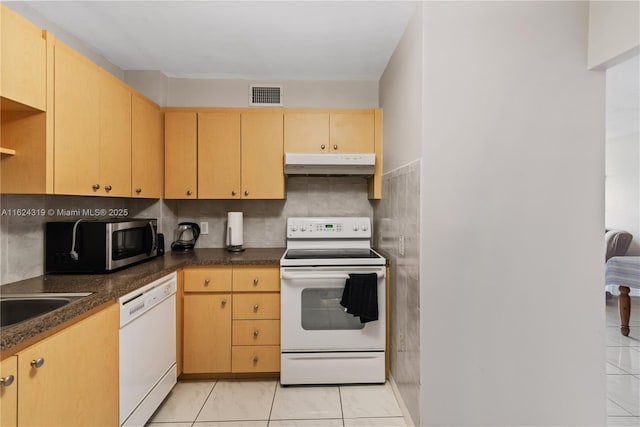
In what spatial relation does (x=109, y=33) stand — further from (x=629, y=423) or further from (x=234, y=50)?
(x=629, y=423)

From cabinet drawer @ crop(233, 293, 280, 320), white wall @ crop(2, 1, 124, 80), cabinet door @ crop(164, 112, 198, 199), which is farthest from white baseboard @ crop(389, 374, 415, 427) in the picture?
white wall @ crop(2, 1, 124, 80)

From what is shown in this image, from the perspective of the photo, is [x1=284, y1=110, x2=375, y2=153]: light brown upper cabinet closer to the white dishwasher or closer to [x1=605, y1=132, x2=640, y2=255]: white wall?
the white dishwasher

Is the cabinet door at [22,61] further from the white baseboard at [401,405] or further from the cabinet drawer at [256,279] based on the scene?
the white baseboard at [401,405]

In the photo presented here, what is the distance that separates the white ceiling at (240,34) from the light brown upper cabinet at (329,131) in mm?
389

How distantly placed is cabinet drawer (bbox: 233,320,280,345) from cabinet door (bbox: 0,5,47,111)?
68.1 inches

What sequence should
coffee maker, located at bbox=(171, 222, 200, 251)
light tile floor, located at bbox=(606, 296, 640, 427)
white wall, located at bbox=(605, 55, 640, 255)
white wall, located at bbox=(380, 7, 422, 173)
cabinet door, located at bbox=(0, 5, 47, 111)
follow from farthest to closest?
white wall, located at bbox=(605, 55, 640, 255) < coffee maker, located at bbox=(171, 222, 200, 251) < light tile floor, located at bbox=(606, 296, 640, 427) < white wall, located at bbox=(380, 7, 422, 173) < cabinet door, located at bbox=(0, 5, 47, 111)

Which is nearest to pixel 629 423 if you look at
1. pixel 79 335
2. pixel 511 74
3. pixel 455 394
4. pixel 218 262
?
pixel 455 394

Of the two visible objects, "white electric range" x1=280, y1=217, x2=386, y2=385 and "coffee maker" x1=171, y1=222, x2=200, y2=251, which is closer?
"white electric range" x1=280, y1=217, x2=386, y2=385

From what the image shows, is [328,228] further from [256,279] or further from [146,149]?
[146,149]

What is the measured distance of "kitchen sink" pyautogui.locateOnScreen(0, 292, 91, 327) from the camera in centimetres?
148

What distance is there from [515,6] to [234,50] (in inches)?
70.8

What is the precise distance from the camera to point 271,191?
9.13 feet

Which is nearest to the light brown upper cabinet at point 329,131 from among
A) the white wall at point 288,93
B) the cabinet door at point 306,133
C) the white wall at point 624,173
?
the cabinet door at point 306,133

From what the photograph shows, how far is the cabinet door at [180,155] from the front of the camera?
275 centimetres
